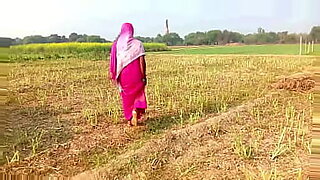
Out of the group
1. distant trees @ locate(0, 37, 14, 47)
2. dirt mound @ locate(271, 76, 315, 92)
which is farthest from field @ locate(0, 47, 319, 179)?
distant trees @ locate(0, 37, 14, 47)

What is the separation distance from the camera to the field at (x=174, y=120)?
6.27 ft

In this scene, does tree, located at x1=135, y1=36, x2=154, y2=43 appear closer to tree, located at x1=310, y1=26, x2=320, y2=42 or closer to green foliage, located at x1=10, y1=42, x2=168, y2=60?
green foliage, located at x1=10, y1=42, x2=168, y2=60

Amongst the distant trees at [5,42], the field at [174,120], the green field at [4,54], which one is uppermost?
the distant trees at [5,42]

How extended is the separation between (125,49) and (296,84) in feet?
2.40

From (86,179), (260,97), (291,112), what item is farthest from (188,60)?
(86,179)

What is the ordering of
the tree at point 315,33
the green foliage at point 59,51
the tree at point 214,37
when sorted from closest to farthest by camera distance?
the tree at point 315,33 < the tree at point 214,37 < the green foliage at point 59,51

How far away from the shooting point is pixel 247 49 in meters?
1.97

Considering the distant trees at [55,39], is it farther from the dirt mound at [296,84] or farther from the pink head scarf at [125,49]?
the dirt mound at [296,84]

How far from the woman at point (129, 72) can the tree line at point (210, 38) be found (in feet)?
0.19

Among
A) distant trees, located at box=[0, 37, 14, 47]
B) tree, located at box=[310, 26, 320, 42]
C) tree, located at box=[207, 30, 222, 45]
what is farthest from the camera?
distant trees, located at box=[0, 37, 14, 47]

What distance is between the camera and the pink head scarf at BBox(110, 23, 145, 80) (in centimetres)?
202

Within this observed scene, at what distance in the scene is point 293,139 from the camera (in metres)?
1.89

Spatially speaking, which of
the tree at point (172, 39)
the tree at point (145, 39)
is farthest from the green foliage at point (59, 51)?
the tree at point (172, 39)

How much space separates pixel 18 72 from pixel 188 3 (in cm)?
89
